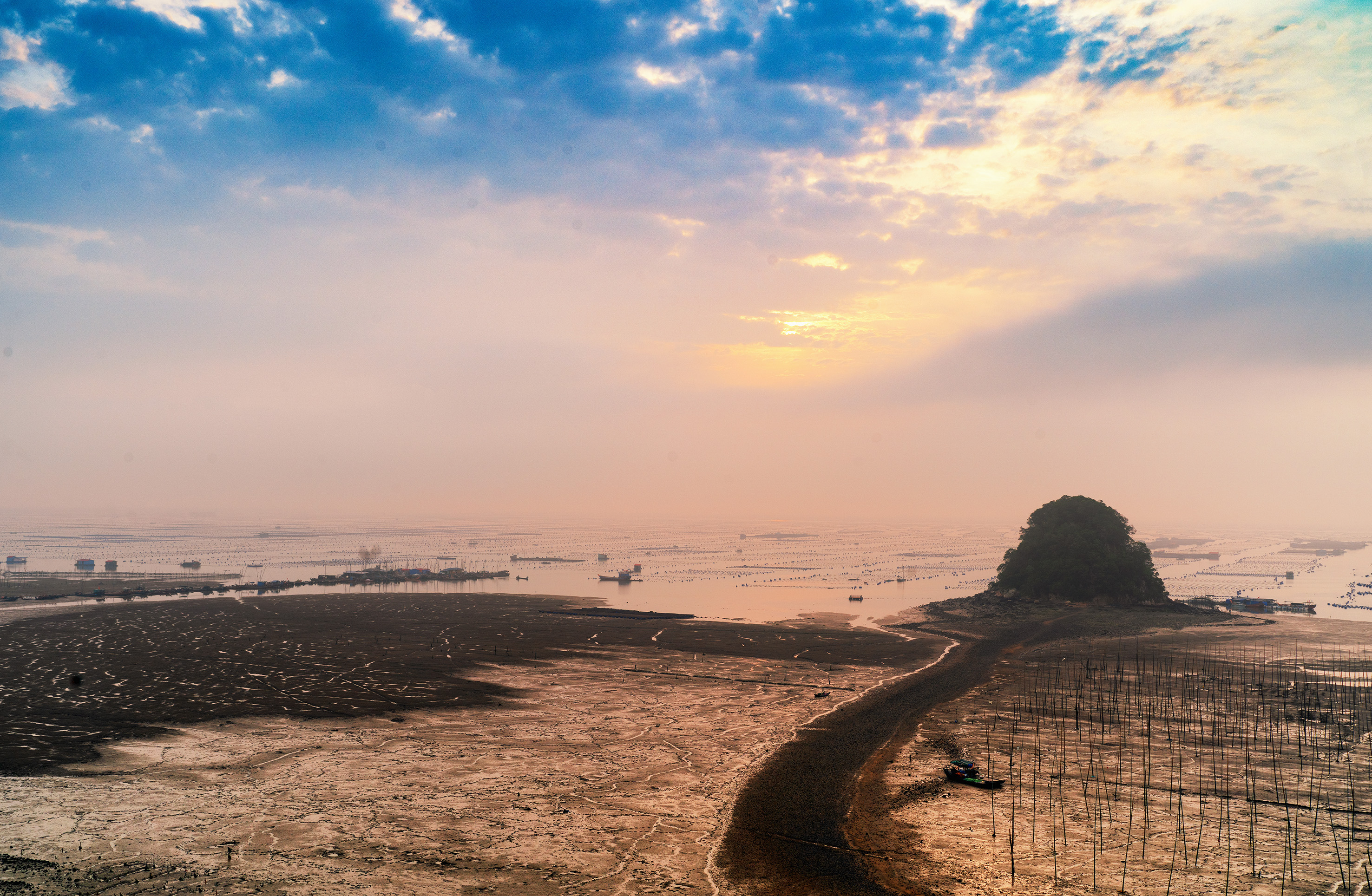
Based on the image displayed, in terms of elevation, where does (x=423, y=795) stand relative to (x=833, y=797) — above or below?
above

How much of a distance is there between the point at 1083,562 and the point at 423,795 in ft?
383

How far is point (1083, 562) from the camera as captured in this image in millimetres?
122688

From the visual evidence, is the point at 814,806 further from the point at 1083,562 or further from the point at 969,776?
the point at 1083,562

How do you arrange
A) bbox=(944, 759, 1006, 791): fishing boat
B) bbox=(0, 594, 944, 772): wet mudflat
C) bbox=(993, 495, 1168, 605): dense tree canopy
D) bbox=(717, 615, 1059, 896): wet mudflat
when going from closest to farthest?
1. bbox=(717, 615, 1059, 896): wet mudflat
2. bbox=(944, 759, 1006, 791): fishing boat
3. bbox=(0, 594, 944, 772): wet mudflat
4. bbox=(993, 495, 1168, 605): dense tree canopy

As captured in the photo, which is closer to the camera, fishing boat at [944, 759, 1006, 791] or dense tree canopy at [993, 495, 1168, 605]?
fishing boat at [944, 759, 1006, 791]

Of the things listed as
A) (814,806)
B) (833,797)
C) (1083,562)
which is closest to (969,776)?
(833,797)

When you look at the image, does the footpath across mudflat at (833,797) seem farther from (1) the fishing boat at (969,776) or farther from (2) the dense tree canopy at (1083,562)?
(2) the dense tree canopy at (1083,562)

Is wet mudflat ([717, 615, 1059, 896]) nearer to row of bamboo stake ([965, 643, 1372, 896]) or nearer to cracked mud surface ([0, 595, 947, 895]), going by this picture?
cracked mud surface ([0, 595, 947, 895])

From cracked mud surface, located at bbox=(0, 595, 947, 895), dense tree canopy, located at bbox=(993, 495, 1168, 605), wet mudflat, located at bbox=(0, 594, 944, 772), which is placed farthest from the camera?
dense tree canopy, located at bbox=(993, 495, 1168, 605)

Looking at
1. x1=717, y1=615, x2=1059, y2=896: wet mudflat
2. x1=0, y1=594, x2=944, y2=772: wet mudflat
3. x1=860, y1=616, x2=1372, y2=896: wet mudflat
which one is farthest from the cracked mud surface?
x1=860, y1=616, x2=1372, y2=896: wet mudflat

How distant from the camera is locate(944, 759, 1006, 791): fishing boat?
36844 millimetres

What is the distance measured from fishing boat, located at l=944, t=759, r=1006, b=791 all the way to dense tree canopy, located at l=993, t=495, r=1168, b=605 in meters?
95.2

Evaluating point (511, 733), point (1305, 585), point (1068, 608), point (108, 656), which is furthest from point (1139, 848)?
point (1305, 585)

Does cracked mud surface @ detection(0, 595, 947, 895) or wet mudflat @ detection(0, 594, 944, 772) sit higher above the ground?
cracked mud surface @ detection(0, 595, 947, 895)
